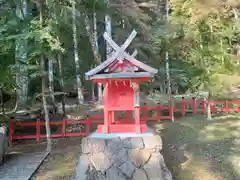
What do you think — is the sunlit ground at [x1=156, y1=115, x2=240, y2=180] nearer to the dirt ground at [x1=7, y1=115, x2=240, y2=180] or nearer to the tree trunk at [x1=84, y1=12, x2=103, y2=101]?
the dirt ground at [x1=7, y1=115, x2=240, y2=180]

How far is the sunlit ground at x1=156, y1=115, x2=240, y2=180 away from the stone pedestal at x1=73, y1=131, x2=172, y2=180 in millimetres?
1064

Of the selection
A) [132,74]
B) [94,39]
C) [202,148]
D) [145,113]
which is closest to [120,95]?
[132,74]

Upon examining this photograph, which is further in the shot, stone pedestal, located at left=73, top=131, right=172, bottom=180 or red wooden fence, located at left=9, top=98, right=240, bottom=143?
red wooden fence, located at left=9, top=98, right=240, bottom=143

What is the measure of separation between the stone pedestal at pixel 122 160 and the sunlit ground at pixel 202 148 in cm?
106

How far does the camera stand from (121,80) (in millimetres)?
8883

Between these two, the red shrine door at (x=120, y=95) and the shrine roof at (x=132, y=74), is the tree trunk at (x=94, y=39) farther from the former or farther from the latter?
the shrine roof at (x=132, y=74)

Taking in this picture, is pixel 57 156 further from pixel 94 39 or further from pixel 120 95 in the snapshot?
pixel 94 39

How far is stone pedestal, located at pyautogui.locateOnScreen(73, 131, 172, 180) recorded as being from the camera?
8195mm

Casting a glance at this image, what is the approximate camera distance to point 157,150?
8.43m

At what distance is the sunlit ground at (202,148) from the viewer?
9.06 metres

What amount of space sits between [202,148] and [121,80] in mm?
3987

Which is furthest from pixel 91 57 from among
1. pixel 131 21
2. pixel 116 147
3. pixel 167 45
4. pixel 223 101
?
pixel 116 147

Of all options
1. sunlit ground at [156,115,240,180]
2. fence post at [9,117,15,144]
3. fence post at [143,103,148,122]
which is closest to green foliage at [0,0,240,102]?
fence post at [9,117,15,144]

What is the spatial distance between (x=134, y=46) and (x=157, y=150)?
388 inches
